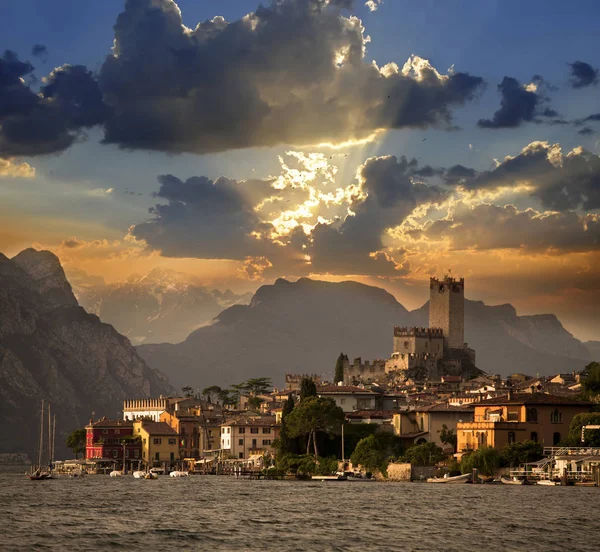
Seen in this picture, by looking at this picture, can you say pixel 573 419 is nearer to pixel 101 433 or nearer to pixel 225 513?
pixel 225 513

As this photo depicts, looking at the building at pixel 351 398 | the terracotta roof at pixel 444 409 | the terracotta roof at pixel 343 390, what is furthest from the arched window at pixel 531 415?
the terracotta roof at pixel 343 390

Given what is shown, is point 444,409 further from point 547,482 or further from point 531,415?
point 547,482

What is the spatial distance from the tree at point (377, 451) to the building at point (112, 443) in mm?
64010

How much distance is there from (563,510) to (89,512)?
92.5 ft

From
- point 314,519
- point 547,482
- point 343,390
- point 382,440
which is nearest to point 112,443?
point 343,390

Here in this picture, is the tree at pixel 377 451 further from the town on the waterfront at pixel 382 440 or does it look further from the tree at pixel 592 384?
the tree at pixel 592 384

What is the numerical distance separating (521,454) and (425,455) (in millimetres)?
13617

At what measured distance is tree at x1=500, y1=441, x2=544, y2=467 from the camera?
357 feet

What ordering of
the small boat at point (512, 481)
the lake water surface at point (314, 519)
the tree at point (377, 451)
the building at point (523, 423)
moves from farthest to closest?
1. the tree at point (377, 451)
2. the building at point (523, 423)
3. the small boat at point (512, 481)
4. the lake water surface at point (314, 519)

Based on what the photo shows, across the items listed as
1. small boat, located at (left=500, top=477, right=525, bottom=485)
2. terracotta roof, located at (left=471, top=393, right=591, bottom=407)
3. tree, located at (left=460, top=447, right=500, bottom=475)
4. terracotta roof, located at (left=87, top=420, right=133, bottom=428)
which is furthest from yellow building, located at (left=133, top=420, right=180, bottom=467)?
small boat, located at (left=500, top=477, right=525, bottom=485)

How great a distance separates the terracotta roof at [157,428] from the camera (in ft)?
627

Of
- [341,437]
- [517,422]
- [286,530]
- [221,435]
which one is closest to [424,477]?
[517,422]

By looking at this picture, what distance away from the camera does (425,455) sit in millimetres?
120812

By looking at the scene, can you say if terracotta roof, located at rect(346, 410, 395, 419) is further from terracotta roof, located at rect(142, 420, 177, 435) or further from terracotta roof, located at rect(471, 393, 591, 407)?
terracotta roof, located at rect(142, 420, 177, 435)
